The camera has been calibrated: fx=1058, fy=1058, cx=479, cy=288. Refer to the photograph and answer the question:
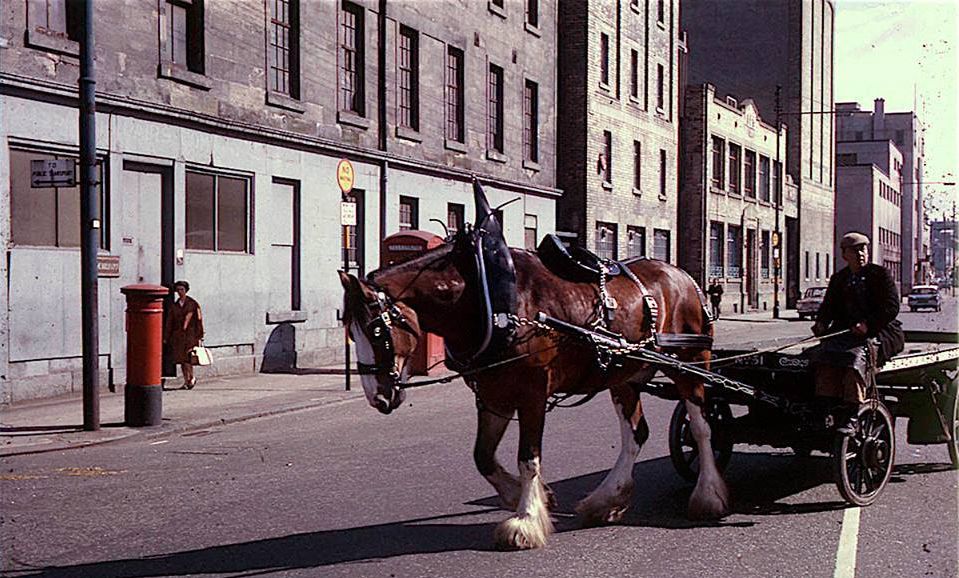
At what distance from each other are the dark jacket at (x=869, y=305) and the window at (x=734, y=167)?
4469 centimetres

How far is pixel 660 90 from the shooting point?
1660 inches

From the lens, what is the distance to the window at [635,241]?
39.0 meters

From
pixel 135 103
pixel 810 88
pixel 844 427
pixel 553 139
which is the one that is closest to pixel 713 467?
A: pixel 844 427

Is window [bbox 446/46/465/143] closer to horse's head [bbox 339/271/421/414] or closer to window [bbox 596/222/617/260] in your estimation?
window [bbox 596/222/617/260]

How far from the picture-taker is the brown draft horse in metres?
6.22

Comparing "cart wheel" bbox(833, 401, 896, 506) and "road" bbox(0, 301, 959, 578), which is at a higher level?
"cart wheel" bbox(833, 401, 896, 506)

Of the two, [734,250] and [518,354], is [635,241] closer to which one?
[734,250]

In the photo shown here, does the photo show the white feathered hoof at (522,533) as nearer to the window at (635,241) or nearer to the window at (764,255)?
the window at (635,241)

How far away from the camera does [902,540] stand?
6.93 m

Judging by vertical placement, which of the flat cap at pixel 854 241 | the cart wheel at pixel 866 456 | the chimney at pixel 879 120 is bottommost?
the cart wheel at pixel 866 456

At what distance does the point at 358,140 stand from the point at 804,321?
2677 centimetres

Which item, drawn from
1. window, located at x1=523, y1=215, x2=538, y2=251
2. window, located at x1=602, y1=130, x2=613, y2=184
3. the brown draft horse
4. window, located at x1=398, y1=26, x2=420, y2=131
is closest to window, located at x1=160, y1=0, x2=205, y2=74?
window, located at x1=398, y1=26, x2=420, y2=131

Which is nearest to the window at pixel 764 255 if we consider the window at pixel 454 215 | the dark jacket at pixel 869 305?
the window at pixel 454 215

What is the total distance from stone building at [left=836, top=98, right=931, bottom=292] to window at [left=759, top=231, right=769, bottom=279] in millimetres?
57329
